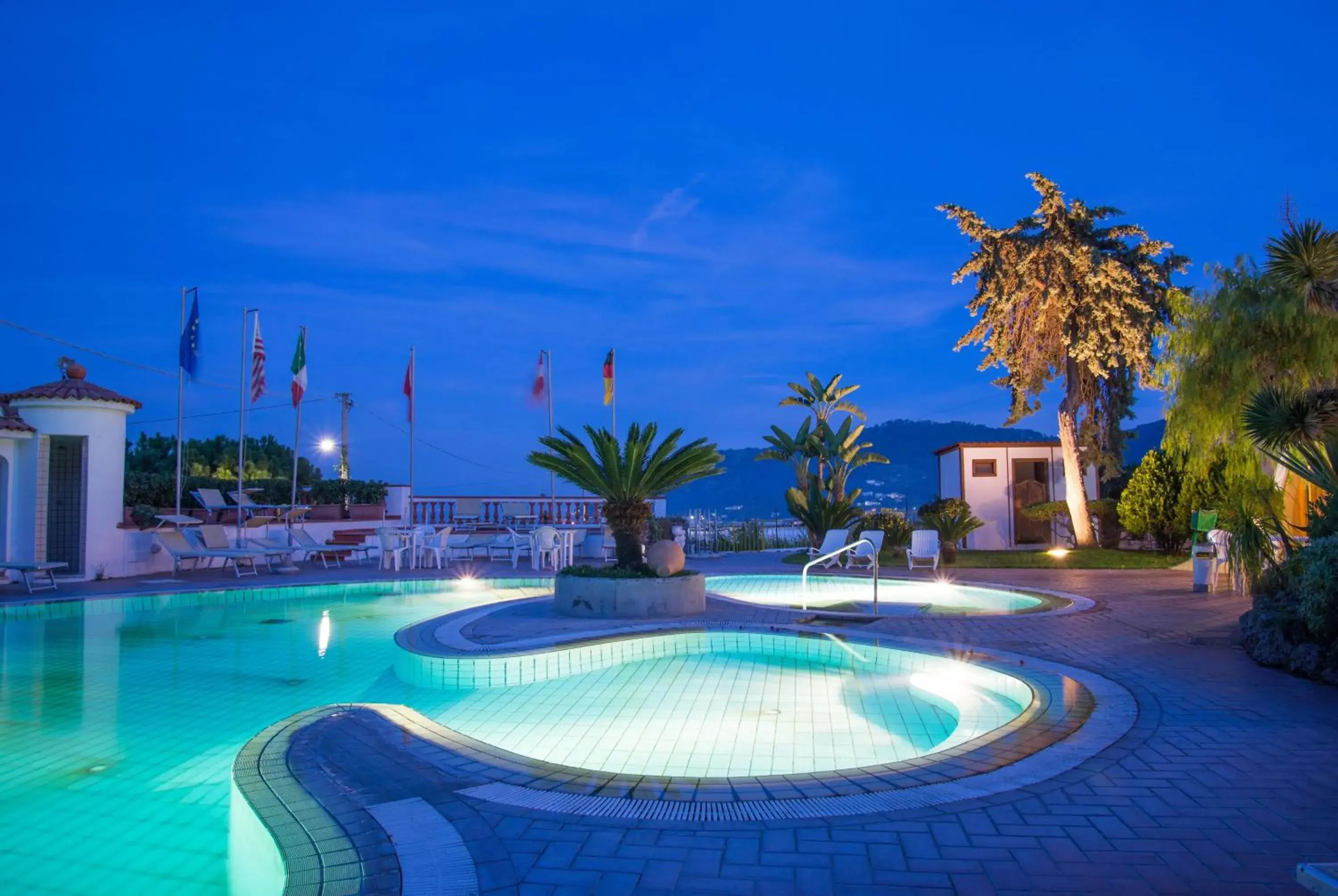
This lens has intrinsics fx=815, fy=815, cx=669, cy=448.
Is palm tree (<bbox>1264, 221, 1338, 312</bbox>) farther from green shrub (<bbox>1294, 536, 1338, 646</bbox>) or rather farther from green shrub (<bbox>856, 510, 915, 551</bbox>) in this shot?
green shrub (<bbox>856, 510, 915, 551</bbox>)

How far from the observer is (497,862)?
99.4 inches

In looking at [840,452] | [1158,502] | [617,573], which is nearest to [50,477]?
[617,573]

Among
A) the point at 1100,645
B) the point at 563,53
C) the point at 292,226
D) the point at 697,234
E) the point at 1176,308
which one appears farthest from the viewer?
the point at 697,234

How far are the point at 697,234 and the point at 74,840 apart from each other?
A: 156 ft

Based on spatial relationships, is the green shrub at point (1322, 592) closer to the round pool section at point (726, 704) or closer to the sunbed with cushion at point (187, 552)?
the round pool section at point (726, 704)

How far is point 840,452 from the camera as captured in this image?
19109 millimetres

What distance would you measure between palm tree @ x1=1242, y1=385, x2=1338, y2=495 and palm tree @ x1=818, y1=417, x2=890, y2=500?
11.7 metres

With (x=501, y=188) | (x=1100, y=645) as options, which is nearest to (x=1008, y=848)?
(x=1100, y=645)

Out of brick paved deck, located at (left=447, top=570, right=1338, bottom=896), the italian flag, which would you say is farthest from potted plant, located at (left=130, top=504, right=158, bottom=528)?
brick paved deck, located at (left=447, top=570, right=1338, bottom=896)

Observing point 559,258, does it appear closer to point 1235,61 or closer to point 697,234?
point 697,234

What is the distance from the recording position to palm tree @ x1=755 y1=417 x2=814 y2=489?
1917cm

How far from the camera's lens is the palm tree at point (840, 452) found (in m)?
19.0

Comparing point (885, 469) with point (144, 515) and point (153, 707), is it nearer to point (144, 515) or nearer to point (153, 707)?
point (144, 515)

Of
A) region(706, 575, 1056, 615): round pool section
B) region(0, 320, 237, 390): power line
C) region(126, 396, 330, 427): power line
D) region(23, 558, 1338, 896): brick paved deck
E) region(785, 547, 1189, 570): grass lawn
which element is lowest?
region(706, 575, 1056, 615): round pool section
